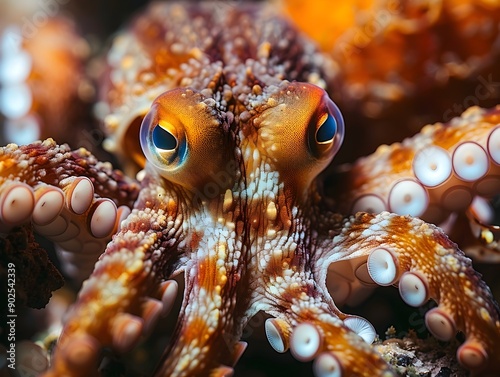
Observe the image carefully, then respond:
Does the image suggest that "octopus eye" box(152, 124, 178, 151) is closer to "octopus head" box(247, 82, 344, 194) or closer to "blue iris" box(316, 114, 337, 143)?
"octopus head" box(247, 82, 344, 194)

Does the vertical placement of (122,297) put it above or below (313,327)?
below

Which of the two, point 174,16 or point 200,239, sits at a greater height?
point 174,16

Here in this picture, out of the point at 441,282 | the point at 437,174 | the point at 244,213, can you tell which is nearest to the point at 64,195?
the point at 244,213

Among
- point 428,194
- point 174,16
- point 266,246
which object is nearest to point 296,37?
point 174,16

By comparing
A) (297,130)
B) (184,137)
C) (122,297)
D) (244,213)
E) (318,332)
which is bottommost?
(122,297)

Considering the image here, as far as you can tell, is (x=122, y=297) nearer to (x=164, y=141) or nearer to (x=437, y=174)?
(x=164, y=141)

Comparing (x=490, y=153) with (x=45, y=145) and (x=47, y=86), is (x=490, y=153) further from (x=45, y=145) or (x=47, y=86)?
(x=47, y=86)
